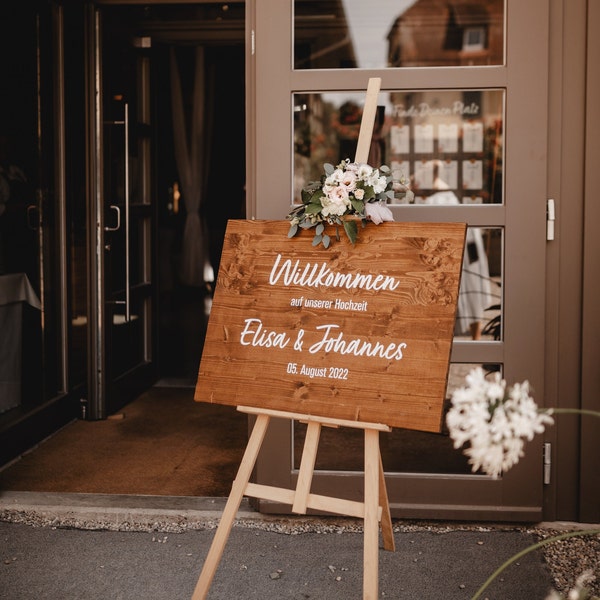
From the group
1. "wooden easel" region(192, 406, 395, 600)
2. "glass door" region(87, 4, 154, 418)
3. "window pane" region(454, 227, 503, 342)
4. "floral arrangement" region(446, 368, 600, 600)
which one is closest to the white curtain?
"glass door" region(87, 4, 154, 418)

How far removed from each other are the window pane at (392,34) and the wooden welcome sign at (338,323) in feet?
3.02

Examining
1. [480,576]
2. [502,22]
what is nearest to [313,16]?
[502,22]

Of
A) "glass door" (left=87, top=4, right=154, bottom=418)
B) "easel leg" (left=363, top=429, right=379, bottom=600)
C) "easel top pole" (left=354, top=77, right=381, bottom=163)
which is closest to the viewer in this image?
"easel leg" (left=363, top=429, right=379, bottom=600)

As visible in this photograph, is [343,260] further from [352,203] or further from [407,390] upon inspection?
A: [407,390]

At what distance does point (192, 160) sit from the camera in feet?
30.0

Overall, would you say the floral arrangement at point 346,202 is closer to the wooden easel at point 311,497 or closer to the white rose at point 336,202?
the white rose at point 336,202

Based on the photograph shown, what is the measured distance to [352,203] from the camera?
2.32m

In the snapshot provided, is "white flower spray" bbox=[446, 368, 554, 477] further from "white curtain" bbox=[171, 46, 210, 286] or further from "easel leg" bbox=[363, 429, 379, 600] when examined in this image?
"white curtain" bbox=[171, 46, 210, 286]

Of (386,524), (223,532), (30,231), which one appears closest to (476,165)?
(386,524)

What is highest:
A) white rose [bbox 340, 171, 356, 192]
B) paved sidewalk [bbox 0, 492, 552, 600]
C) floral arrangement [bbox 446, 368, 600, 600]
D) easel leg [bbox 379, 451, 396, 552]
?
white rose [bbox 340, 171, 356, 192]

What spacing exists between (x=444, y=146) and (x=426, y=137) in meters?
0.08

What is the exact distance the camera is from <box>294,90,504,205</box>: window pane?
9.93 ft

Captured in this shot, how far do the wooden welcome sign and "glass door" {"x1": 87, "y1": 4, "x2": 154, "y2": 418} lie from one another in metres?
2.22

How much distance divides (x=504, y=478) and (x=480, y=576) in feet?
1.57
